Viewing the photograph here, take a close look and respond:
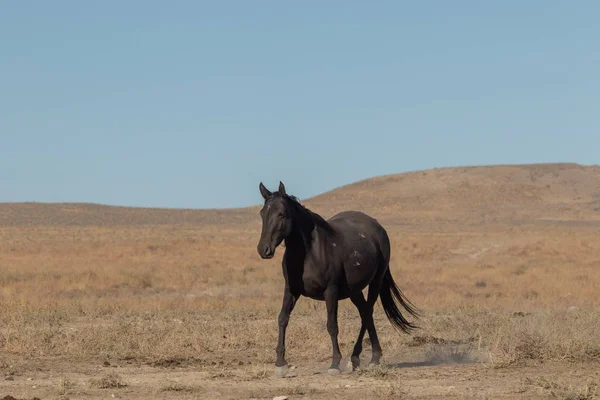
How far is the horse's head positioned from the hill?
227ft

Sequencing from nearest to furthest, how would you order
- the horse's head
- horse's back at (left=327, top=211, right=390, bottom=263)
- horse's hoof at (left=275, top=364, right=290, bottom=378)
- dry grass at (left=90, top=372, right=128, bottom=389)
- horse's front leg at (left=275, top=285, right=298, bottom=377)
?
dry grass at (left=90, top=372, right=128, bottom=389) < the horse's head < horse's hoof at (left=275, top=364, right=290, bottom=378) < horse's front leg at (left=275, top=285, right=298, bottom=377) < horse's back at (left=327, top=211, right=390, bottom=263)

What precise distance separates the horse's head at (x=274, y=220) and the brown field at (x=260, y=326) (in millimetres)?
1568

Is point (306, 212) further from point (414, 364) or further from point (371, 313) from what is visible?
point (414, 364)

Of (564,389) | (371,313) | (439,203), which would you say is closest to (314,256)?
(371,313)

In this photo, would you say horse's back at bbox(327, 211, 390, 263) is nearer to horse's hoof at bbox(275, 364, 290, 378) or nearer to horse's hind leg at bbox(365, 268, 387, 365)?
horse's hind leg at bbox(365, 268, 387, 365)

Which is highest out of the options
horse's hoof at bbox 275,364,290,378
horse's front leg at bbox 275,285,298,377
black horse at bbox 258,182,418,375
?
black horse at bbox 258,182,418,375

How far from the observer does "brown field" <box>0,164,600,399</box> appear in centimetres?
1012

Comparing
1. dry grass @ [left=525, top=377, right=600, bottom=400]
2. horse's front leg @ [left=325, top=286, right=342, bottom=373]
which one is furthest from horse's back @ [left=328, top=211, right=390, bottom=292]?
dry grass @ [left=525, top=377, right=600, bottom=400]

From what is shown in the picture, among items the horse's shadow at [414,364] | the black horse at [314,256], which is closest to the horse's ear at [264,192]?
the black horse at [314,256]

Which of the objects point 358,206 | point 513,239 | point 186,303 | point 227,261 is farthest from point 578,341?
point 358,206

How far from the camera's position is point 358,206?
100875 mm

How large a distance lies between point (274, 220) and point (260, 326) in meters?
5.30

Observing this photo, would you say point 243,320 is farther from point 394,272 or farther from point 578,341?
point 394,272

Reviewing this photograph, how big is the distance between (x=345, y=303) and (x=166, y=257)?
19344mm
